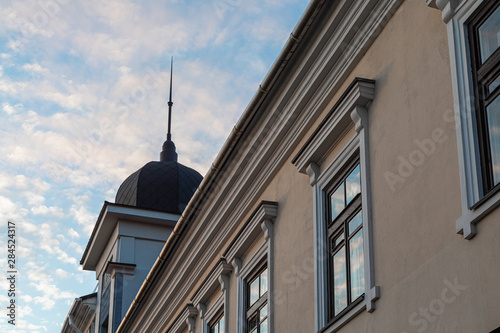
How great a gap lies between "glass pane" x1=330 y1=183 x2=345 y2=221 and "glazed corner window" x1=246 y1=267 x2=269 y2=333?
2363 mm

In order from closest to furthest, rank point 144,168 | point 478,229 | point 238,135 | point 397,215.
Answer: point 478,229
point 397,215
point 238,135
point 144,168

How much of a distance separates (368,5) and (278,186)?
348 cm

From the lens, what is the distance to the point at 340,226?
9922 millimetres

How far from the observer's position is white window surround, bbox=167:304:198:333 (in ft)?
52.3

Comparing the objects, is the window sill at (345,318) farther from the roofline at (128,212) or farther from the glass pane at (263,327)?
the roofline at (128,212)

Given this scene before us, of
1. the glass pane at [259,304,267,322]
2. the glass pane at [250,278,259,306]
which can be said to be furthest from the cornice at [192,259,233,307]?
the glass pane at [259,304,267,322]

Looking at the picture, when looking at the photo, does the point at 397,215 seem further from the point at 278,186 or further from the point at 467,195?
the point at 278,186

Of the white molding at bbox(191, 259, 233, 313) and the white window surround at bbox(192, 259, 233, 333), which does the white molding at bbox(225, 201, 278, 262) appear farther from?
the white window surround at bbox(192, 259, 233, 333)

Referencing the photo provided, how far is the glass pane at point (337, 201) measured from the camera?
10031 millimetres

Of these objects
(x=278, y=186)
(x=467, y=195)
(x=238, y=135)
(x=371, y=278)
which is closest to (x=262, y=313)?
(x=278, y=186)

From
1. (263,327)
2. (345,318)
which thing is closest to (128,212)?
(263,327)

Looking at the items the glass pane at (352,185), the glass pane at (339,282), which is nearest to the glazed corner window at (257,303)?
the glass pane at (339,282)

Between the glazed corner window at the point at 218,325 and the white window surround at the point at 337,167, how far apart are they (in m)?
4.16

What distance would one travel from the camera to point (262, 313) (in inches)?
481
